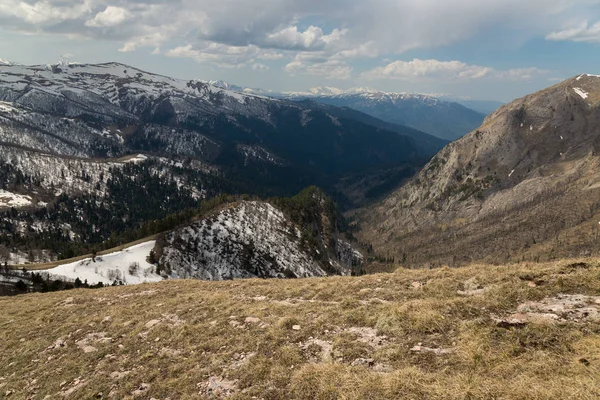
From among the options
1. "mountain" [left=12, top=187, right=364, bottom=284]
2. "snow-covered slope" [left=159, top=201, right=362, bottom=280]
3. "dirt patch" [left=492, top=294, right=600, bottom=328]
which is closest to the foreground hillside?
"dirt patch" [left=492, top=294, right=600, bottom=328]

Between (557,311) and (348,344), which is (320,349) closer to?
(348,344)

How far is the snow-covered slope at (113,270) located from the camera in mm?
92000

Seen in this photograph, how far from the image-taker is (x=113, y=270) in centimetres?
9506

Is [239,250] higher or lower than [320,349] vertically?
lower

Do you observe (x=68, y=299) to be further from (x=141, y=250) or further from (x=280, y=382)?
(x=141, y=250)

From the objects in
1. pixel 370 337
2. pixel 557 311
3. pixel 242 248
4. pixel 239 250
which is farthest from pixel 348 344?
pixel 242 248

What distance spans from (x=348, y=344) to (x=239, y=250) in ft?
362

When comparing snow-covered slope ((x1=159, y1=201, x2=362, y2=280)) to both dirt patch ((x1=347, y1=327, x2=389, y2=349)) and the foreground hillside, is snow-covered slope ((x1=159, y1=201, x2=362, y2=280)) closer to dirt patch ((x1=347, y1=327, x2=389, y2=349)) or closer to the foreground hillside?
the foreground hillside

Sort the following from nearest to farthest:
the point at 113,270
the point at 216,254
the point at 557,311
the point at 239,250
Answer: the point at 557,311, the point at 113,270, the point at 216,254, the point at 239,250

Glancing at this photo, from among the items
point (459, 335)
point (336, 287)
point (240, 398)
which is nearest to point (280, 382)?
point (240, 398)

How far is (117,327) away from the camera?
2244 cm

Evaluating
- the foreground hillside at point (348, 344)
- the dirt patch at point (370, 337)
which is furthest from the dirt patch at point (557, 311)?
the dirt patch at point (370, 337)

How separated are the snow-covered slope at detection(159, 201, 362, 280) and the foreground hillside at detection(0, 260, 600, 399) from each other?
3338 inches

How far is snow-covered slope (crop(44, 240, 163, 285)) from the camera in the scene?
302 feet
